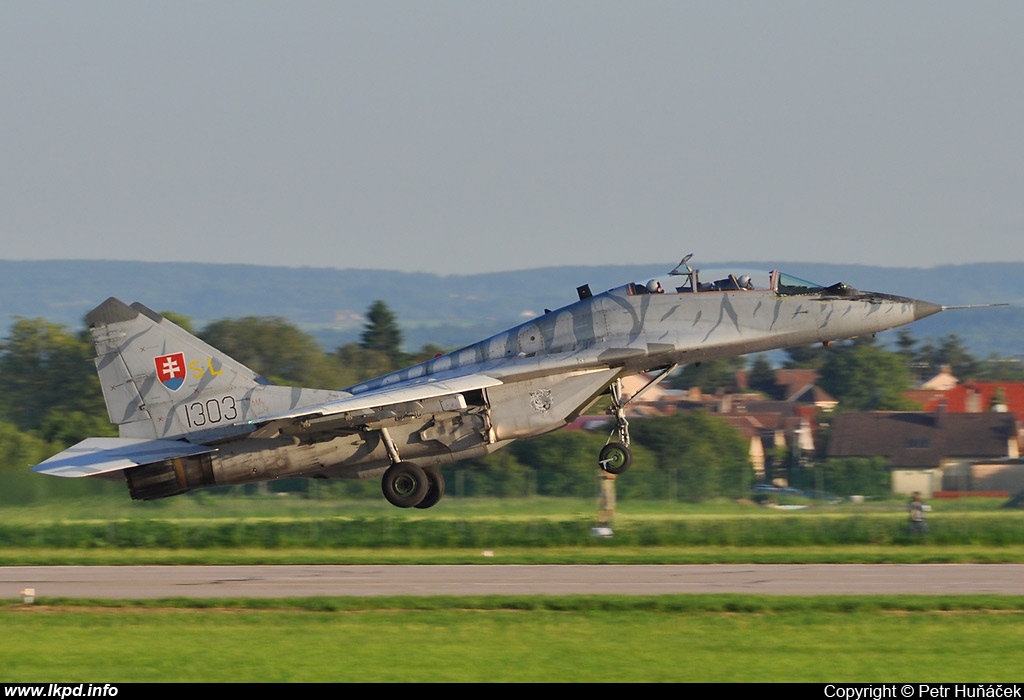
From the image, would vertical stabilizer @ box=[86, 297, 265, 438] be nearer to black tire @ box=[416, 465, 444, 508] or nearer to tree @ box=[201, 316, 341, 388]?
A: black tire @ box=[416, 465, 444, 508]

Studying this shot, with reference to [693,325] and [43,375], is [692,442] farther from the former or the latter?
[693,325]

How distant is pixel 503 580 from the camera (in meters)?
27.3

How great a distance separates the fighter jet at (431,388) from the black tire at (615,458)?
25 mm

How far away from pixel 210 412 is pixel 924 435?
149ft

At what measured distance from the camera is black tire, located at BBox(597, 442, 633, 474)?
77.4 ft

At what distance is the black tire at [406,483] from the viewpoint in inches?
965

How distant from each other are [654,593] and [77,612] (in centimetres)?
1013

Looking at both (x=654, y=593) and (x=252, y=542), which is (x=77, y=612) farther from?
(x=252, y=542)

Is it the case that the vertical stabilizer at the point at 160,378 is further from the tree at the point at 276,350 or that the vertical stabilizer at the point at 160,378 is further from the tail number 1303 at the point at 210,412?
the tree at the point at 276,350

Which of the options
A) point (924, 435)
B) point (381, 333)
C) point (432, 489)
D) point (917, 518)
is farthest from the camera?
point (381, 333)

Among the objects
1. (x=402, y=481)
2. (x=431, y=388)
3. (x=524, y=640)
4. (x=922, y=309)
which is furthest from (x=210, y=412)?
(x=922, y=309)

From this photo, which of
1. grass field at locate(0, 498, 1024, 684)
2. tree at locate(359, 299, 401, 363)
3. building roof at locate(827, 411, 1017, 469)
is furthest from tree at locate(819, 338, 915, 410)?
grass field at locate(0, 498, 1024, 684)

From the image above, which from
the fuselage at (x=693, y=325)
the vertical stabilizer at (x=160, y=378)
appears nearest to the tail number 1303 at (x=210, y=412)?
the vertical stabilizer at (x=160, y=378)

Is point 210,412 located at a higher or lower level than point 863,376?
higher
